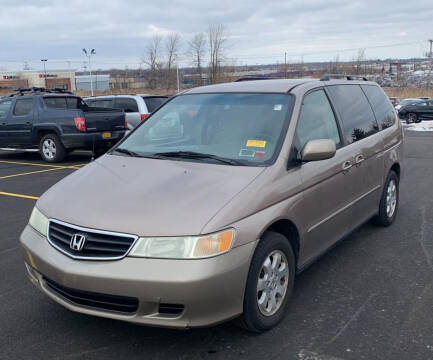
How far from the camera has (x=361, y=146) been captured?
4.79m

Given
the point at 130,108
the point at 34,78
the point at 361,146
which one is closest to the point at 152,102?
the point at 130,108

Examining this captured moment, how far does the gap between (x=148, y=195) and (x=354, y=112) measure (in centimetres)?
274

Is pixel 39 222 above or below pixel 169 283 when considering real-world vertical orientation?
above

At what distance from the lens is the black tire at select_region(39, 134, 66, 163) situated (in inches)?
457

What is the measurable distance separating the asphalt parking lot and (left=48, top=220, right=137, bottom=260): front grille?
68 centimetres

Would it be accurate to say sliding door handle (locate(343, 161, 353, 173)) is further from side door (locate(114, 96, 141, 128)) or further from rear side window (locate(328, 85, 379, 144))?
side door (locate(114, 96, 141, 128))

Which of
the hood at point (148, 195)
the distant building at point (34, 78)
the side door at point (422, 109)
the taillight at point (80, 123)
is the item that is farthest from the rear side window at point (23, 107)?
the distant building at point (34, 78)

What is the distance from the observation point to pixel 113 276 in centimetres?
279

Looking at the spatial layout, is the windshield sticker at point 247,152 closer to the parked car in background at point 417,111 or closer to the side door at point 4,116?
the side door at point 4,116

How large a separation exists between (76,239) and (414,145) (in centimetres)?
1428

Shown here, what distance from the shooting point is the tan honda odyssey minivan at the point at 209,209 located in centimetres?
281

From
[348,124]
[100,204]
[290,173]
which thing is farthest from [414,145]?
[100,204]

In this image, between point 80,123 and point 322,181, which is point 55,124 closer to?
point 80,123

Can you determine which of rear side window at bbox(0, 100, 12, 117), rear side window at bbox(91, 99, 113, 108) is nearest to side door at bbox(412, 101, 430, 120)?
rear side window at bbox(91, 99, 113, 108)
